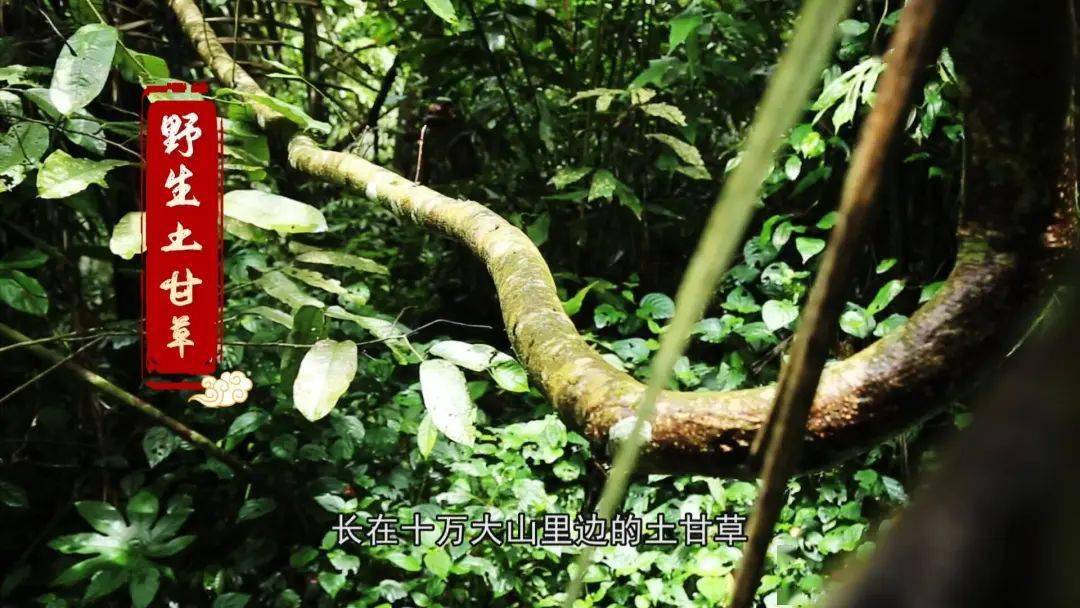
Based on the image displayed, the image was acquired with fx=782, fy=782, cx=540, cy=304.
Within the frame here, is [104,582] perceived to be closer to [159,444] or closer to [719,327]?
[159,444]

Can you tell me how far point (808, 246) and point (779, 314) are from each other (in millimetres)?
136

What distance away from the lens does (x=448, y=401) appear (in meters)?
0.86

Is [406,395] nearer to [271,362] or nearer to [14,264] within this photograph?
[271,362]

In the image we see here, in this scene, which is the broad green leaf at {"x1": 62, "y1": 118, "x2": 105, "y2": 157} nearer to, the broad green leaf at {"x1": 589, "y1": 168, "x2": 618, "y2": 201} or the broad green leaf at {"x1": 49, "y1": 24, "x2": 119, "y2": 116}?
the broad green leaf at {"x1": 49, "y1": 24, "x2": 119, "y2": 116}

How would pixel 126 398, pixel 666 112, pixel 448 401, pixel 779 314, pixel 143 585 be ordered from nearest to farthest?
pixel 448 401 < pixel 143 585 < pixel 126 398 < pixel 779 314 < pixel 666 112

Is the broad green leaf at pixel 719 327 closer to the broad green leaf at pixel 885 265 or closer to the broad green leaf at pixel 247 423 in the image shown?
the broad green leaf at pixel 885 265

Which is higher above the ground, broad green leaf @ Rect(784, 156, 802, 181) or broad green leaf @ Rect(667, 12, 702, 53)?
broad green leaf @ Rect(667, 12, 702, 53)

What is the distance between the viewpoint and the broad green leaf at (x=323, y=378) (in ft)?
2.81

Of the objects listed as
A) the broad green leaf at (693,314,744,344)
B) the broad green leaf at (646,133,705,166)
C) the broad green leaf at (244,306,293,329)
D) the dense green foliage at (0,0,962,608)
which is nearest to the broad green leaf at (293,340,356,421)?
the dense green foliage at (0,0,962,608)

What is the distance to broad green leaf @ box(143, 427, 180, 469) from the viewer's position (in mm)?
1320

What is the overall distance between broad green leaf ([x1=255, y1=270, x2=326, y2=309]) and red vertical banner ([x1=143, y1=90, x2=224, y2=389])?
124 mm

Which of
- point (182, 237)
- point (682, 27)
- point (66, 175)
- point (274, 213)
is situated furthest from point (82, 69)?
point (682, 27)

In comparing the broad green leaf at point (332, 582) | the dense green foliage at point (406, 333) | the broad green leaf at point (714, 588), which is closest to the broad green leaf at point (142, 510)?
the dense green foliage at point (406, 333)

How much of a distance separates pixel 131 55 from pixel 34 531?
1.02 m
